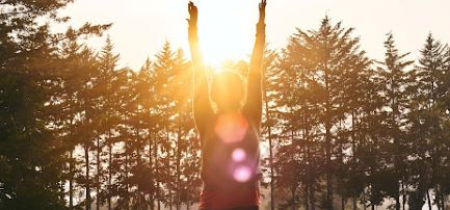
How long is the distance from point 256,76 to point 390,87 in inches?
1629

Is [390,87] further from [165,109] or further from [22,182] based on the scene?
[22,182]

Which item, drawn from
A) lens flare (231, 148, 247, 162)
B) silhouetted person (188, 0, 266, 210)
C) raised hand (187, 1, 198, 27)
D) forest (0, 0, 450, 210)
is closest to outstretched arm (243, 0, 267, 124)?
silhouetted person (188, 0, 266, 210)

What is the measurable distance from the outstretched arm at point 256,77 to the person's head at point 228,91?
5 centimetres

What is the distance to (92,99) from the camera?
21.8m

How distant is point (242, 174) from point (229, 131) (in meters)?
0.24

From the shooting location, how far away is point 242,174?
2656 millimetres

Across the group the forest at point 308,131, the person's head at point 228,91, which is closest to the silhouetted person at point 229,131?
the person's head at point 228,91

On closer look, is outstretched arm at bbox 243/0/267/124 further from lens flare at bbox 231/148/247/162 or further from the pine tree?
the pine tree

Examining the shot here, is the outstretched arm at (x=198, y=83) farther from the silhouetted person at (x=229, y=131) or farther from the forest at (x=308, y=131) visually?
the forest at (x=308, y=131)

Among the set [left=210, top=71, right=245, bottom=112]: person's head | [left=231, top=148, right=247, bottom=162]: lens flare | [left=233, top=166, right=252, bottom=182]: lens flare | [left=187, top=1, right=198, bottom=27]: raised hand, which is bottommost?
[left=233, top=166, right=252, bottom=182]: lens flare

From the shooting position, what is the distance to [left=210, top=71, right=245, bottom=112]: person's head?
108 inches

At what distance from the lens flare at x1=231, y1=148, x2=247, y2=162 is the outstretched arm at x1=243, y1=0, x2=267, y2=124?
0.67 ft

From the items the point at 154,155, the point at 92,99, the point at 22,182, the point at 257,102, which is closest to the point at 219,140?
the point at 257,102

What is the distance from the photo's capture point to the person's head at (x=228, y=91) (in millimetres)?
2740
